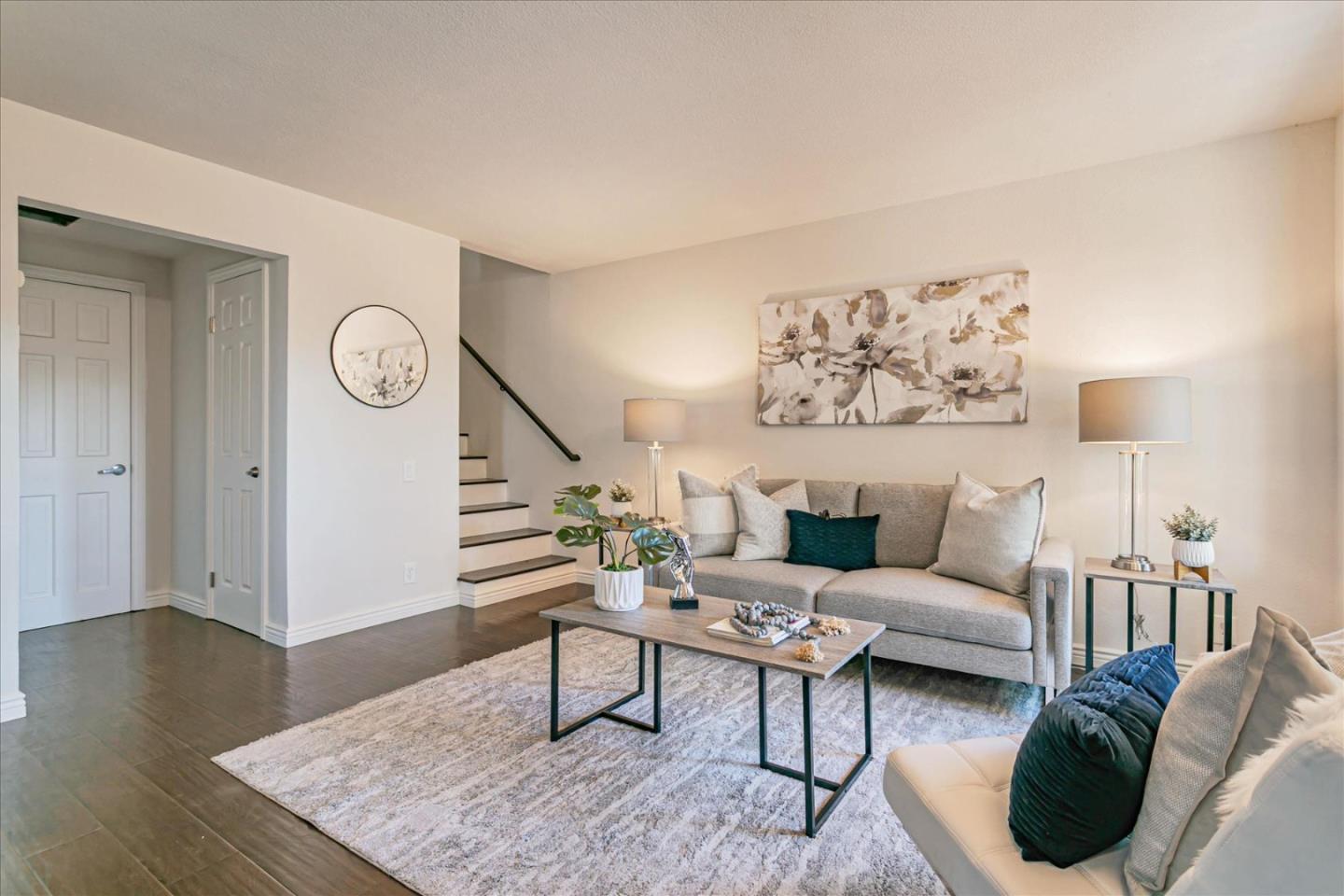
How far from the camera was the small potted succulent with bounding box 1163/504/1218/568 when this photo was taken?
2.64 m

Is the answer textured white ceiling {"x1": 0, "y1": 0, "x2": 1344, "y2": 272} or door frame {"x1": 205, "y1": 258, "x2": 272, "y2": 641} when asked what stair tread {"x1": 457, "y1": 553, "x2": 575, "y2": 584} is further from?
textured white ceiling {"x1": 0, "y1": 0, "x2": 1344, "y2": 272}

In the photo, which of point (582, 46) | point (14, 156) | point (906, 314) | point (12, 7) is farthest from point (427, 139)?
point (906, 314)

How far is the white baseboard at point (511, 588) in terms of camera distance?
444cm

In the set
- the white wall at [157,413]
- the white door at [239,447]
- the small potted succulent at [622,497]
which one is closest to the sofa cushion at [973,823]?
the small potted succulent at [622,497]

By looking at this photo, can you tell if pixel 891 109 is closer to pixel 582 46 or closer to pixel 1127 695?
pixel 582 46

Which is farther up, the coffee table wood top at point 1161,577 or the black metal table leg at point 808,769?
the coffee table wood top at point 1161,577

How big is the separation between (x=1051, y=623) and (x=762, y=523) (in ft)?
4.75

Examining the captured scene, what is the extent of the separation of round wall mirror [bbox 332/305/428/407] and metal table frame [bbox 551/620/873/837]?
90.6 inches

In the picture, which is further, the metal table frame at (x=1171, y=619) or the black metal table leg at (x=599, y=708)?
the metal table frame at (x=1171, y=619)

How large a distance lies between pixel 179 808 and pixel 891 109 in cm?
351

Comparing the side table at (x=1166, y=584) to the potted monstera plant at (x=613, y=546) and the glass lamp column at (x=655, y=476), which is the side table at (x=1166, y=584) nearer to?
the potted monstera plant at (x=613, y=546)

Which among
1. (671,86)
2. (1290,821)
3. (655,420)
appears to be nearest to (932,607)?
(655,420)

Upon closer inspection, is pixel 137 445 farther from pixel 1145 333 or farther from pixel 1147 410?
pixel 1145 333

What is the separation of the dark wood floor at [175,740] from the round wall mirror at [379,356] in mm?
1429
